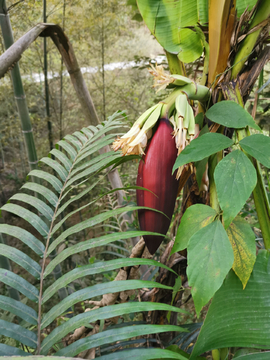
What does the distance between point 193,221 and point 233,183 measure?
0.05 meters

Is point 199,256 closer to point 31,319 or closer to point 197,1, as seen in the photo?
point 31,319

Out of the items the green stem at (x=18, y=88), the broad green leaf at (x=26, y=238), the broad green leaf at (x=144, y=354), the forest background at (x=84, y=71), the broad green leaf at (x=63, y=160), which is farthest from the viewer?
the forest background at (x=84, y=71)

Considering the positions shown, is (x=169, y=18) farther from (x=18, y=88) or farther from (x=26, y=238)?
(x=18, y=88)

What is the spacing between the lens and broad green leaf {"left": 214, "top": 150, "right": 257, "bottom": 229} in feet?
0.60

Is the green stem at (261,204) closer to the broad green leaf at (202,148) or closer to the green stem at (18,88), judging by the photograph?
the broad green leaf at (202,148)

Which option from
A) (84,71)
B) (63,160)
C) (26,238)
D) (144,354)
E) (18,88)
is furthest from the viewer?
(84,71)

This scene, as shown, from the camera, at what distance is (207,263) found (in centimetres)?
18

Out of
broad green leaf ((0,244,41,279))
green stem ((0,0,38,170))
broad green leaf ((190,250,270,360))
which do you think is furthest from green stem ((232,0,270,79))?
green stem ((0,0,38,170))

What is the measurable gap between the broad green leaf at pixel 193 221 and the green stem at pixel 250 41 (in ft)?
0.53

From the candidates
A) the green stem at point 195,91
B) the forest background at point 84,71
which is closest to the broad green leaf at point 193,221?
the green stem at point 195,91

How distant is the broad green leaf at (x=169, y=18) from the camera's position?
294mm

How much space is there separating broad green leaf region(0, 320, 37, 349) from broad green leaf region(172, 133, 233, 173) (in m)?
0.20

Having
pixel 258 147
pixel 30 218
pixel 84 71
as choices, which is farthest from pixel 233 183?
pixel 84 71

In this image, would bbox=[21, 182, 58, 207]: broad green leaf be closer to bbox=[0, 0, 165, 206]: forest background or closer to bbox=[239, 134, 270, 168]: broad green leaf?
bbox=[239, 134, 270, 168]: broad green leaf
